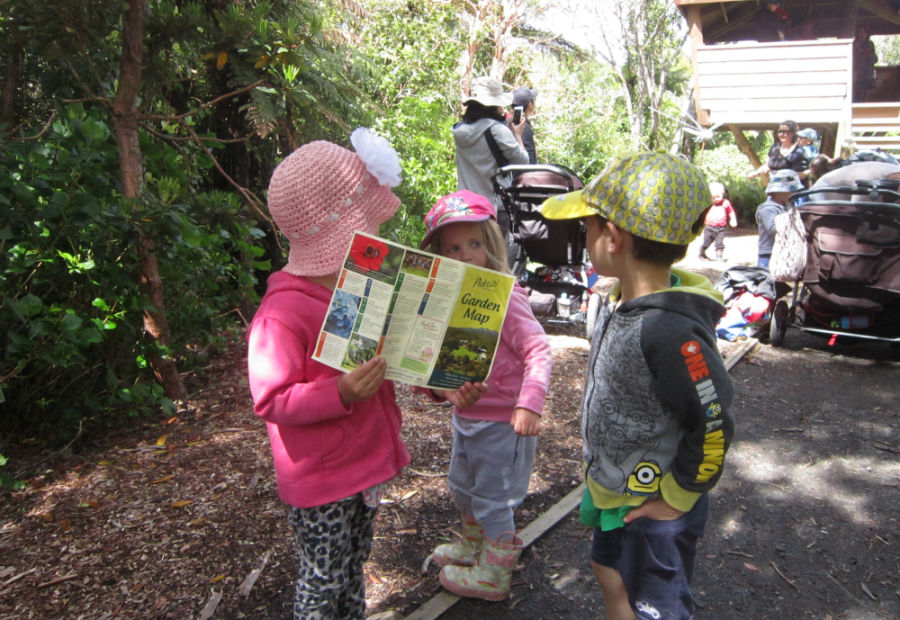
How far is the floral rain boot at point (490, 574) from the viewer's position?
2578mm

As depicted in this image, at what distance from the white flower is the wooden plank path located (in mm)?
1634

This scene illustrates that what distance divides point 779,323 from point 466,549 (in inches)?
181

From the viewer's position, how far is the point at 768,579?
289 cm

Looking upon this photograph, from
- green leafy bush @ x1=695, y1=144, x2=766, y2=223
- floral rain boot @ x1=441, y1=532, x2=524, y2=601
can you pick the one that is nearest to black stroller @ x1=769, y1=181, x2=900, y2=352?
floral rain boot @ x1=441, y1=532, x2=524, y2=601

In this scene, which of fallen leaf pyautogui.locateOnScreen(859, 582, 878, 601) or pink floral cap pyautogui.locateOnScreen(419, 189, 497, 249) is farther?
fallen leaf pyautogui.locateOnScreen(859, 582, 878, 601)

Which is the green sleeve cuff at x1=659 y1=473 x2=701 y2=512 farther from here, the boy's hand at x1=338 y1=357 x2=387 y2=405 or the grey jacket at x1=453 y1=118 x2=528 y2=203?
the grey jacket at x1=453 y1=118 x2=528 y2=203

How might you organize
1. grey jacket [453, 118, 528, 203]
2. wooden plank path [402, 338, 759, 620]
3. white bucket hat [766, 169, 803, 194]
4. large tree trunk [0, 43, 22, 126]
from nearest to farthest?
wooden plank path [402, 338, 759, 620], large tree trunk [0, 43, 22, 126], grey jacket [453, 118, 528, 203], white bucket hat [766, 169, 803, 194]

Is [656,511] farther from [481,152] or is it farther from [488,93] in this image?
[481,152]

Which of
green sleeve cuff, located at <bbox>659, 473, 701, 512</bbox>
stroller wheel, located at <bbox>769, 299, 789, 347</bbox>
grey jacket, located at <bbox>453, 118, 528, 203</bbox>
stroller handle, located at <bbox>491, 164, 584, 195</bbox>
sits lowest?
stroller wheel, located at <bbox>769, 299, 789, 347</bbox>

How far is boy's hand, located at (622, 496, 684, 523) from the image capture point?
71.6 inches

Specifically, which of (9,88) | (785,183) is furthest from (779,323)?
(9,88)

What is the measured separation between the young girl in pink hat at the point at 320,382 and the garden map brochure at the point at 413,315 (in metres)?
0.07

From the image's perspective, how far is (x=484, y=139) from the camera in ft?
19.0

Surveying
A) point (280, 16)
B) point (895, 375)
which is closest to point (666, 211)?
point (280, 16)
